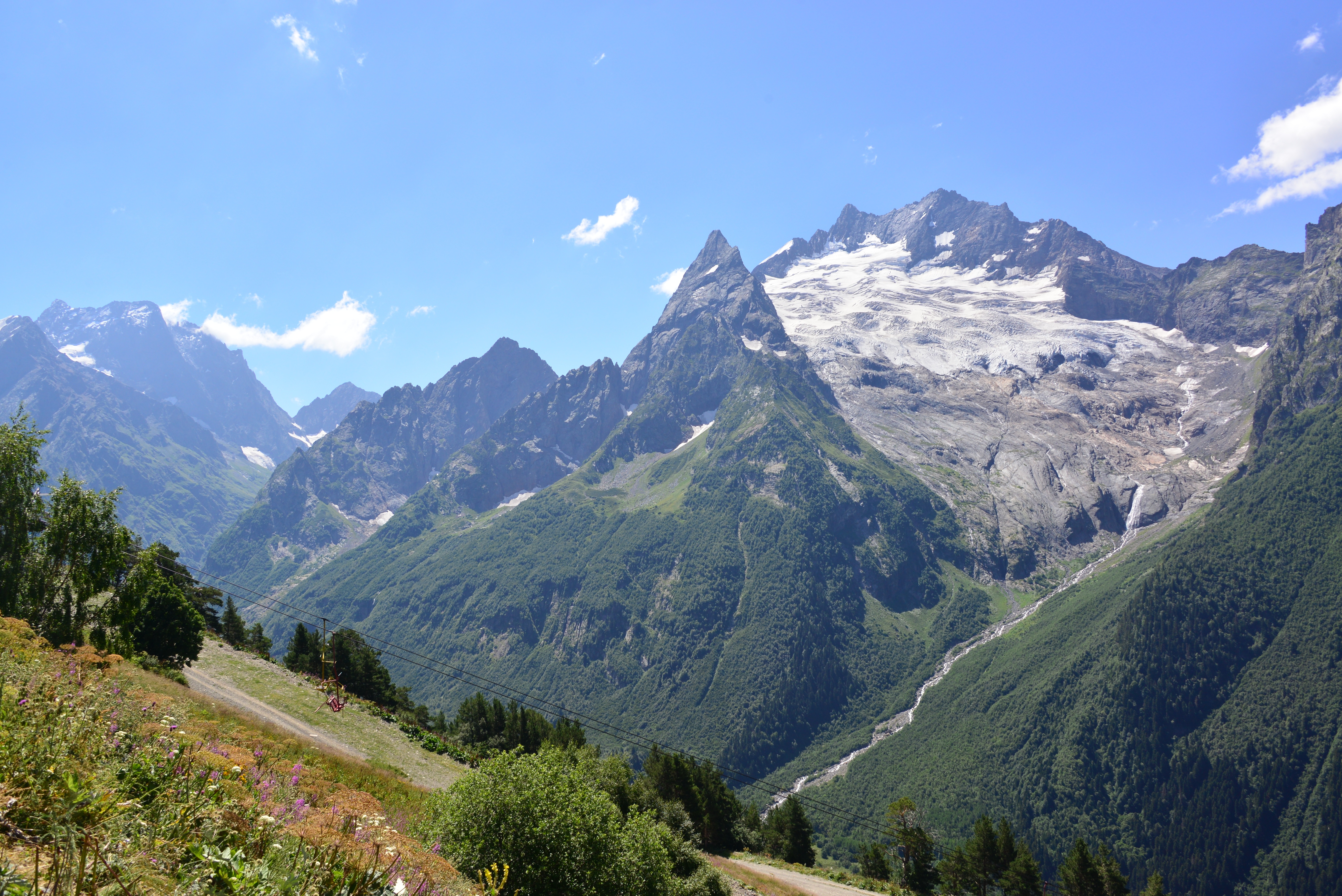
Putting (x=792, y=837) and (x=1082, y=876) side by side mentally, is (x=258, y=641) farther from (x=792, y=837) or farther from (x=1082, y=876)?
(x=1082, y=876)

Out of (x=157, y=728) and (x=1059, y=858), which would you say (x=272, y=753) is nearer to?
(x=157, y=728)

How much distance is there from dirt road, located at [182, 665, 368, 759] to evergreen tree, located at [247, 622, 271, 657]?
38.7m

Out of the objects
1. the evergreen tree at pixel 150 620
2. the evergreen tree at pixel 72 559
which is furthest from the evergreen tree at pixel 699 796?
the evergreen tree at pixel 72 559

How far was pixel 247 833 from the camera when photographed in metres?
7.73

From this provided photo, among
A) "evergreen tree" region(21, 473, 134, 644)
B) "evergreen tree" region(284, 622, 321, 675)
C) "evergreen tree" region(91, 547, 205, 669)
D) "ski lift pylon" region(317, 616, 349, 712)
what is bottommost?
"evergreen tree" region(284, 622, 321, 675)

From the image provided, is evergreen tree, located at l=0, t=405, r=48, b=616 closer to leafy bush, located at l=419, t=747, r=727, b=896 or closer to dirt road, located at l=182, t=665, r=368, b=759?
dirt road, located at l=182, t=665, r=368, b=759

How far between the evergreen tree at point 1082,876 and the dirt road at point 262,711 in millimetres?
98917

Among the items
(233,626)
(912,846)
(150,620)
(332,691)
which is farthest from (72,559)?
(912,846)

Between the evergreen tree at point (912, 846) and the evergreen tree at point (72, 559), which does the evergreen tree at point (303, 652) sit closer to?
the evergreen tree at point (72, 559)

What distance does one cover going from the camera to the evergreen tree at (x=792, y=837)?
83.2 m

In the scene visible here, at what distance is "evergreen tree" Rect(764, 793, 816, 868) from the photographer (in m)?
83.2

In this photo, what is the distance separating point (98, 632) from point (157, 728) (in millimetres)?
28475

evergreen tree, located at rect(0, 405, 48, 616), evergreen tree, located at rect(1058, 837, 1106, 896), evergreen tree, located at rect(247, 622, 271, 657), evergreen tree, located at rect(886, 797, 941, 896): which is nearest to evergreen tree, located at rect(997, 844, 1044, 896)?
evergreen tree, located at rect(1058, 837, 1106, 896)

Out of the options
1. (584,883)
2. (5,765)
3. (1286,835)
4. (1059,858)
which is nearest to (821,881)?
(584,883)
